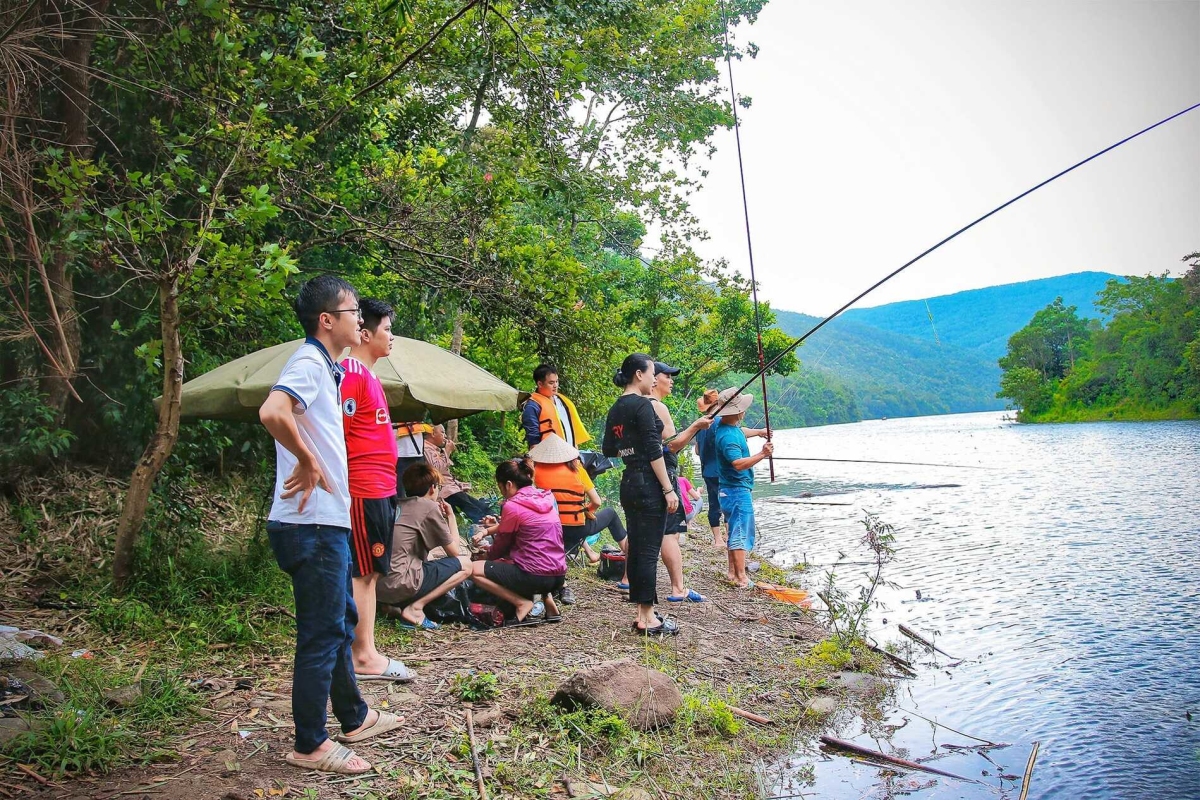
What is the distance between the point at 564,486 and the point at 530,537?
109 cm

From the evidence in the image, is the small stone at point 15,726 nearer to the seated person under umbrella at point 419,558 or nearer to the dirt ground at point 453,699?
the dirt ground at point 453,699

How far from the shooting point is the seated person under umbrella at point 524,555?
18.7ft

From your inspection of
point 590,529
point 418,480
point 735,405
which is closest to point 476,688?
point 418,480

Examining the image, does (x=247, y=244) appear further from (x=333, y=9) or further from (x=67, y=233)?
(x=333, y=9)

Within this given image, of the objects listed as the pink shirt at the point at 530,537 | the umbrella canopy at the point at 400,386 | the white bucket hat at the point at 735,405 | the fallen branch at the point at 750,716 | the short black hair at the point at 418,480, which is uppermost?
the umbrella canopy at the point at 400,386

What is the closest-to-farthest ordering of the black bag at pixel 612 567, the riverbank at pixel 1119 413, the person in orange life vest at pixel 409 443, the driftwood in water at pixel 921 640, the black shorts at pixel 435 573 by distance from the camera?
the black shorts at pixel 435 573 → the driftwood in water at pixel 921 640 → the person in orange life vest at pixel 409 443 → the black bag at pixel 612 567 → the riverbank at pixel 1119 413

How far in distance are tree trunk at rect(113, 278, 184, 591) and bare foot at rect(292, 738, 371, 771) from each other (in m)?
2.46

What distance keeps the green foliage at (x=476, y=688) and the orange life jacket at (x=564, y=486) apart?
8.47ft

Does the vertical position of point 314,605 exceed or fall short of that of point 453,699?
it exceeds it

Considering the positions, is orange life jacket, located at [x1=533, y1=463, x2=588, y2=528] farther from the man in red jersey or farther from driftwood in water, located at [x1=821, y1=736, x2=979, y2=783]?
driftwood in water, located at [x1=821, y1=736, x2=979, y2=783]

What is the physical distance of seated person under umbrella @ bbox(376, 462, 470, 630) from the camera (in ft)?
17.5

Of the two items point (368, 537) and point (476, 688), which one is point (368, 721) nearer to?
point (476, 688)

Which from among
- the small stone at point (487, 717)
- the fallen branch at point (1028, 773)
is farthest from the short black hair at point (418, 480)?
the fallen branch at point (1028, 773)

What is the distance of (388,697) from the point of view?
13.2ft
